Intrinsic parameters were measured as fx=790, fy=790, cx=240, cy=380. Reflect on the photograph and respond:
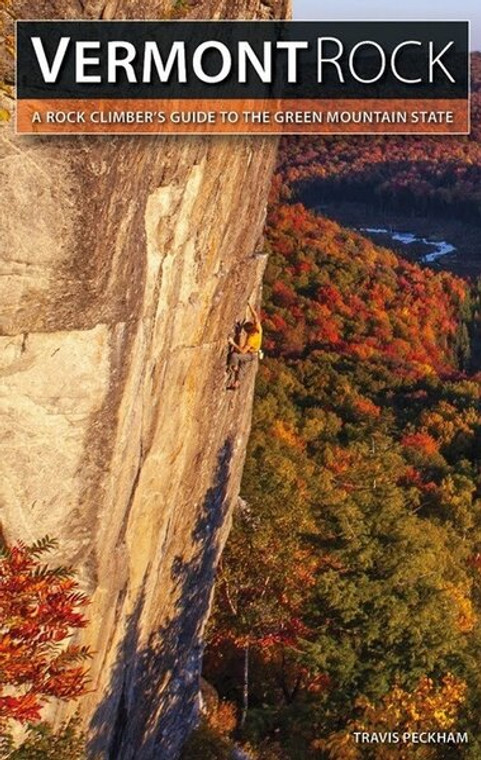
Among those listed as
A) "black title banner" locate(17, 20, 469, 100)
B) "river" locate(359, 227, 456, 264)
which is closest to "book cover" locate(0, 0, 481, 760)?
"black title banner" locate(17, 20, 469, 100)

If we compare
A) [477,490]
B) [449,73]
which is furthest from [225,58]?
[477,490]

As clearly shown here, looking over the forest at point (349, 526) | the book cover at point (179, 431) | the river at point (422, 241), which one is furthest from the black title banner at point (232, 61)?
the river at point (422, 241)

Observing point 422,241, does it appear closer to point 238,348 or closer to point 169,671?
point 238,348

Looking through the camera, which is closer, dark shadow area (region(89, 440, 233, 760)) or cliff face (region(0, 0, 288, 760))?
cliff face (region(0, 0, 288, 760))

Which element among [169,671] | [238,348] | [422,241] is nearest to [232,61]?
[238,348]

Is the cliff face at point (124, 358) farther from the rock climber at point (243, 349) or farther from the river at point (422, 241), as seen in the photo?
the river at point (422, 241)

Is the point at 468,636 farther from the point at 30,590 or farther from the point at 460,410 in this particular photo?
the point at 460,410

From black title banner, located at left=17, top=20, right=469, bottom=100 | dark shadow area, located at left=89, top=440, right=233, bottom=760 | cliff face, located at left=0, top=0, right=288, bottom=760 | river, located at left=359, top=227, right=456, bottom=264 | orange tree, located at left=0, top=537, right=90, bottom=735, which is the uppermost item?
river, located at left=359, top=227, right=456, bottom=264

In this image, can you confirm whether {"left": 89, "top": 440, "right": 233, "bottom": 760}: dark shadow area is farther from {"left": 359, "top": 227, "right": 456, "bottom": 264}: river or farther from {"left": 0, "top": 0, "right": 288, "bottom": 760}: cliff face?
{"left": 359, "top": 227, "right": 456, "bottom": 264}: river
